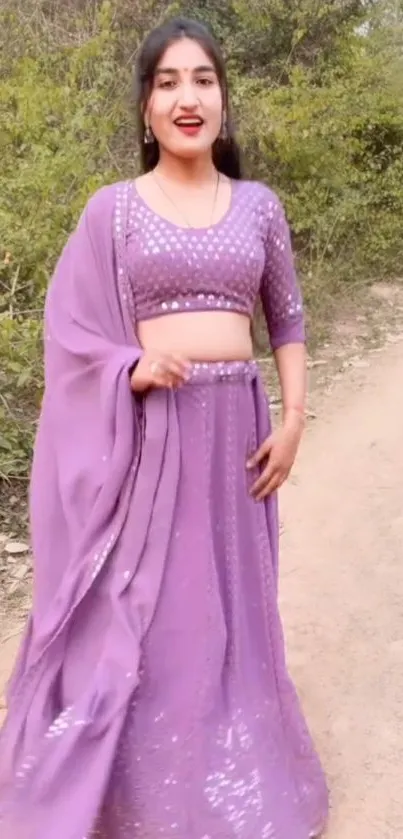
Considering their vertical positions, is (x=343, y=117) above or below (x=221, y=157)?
below

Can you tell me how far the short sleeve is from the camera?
81.2 inches

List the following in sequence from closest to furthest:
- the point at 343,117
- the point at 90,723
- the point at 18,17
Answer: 1. the point at 90,723
2. the point at 18,17
3. the point at 343,117

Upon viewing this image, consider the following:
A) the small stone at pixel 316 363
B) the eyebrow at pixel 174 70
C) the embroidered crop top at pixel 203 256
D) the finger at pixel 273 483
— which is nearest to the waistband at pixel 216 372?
the embroidered crop top at pixel 203 256

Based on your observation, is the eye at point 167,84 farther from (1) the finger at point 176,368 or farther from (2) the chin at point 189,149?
(1) the finger at point 176,368

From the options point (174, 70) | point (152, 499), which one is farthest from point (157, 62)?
point (152, 499)

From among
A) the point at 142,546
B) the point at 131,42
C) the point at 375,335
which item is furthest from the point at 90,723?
the point at 131,42

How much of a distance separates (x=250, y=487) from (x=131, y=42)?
556cm

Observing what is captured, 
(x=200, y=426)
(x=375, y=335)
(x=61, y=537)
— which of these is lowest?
(x=375, y=335)

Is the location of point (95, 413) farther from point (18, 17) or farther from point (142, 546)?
point (18, 17)

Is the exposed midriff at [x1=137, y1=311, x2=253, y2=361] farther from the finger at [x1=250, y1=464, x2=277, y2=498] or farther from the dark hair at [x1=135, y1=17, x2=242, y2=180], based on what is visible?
the dark hair at [x1=135, y1=17, x2=242, y2=180]

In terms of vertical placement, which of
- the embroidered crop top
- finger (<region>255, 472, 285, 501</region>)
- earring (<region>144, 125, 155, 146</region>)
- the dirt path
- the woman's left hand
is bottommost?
the dirt path

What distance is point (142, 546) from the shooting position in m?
1.97

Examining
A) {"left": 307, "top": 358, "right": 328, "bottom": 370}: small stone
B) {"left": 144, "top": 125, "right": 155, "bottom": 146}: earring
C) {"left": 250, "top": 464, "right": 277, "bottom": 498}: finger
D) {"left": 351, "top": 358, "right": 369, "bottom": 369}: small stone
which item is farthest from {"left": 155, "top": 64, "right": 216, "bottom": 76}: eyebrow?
{"left": 351, "top": 358, "right": 369, "bottom": 369}: small stone

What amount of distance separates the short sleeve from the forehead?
31 centimetres
